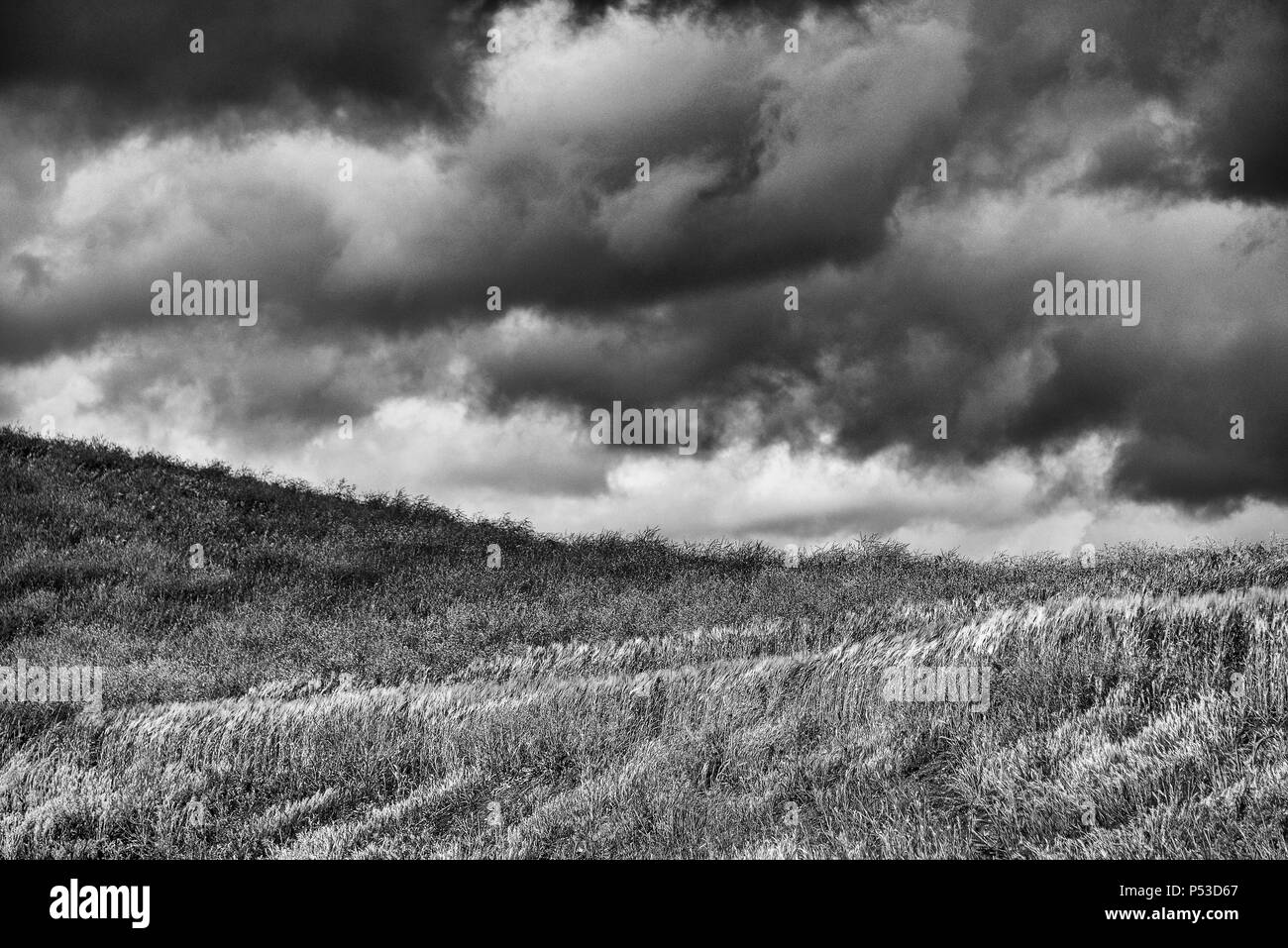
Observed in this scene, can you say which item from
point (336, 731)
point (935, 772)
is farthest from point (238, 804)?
point (935, 772)

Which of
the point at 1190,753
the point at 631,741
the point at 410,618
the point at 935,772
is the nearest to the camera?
the point at 1190,753

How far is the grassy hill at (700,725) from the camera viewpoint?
6.19 m

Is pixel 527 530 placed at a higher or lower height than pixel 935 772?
higher

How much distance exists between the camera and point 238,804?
8352 mm

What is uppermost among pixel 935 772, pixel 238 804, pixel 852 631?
pixel 852 631

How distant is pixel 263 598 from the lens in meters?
17.0

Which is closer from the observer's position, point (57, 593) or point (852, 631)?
point (852, 631)

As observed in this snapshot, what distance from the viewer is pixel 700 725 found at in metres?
8.22

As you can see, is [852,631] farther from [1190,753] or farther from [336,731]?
[336,731]

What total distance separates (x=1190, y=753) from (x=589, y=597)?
397 inches

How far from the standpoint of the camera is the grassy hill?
6.19 meters
